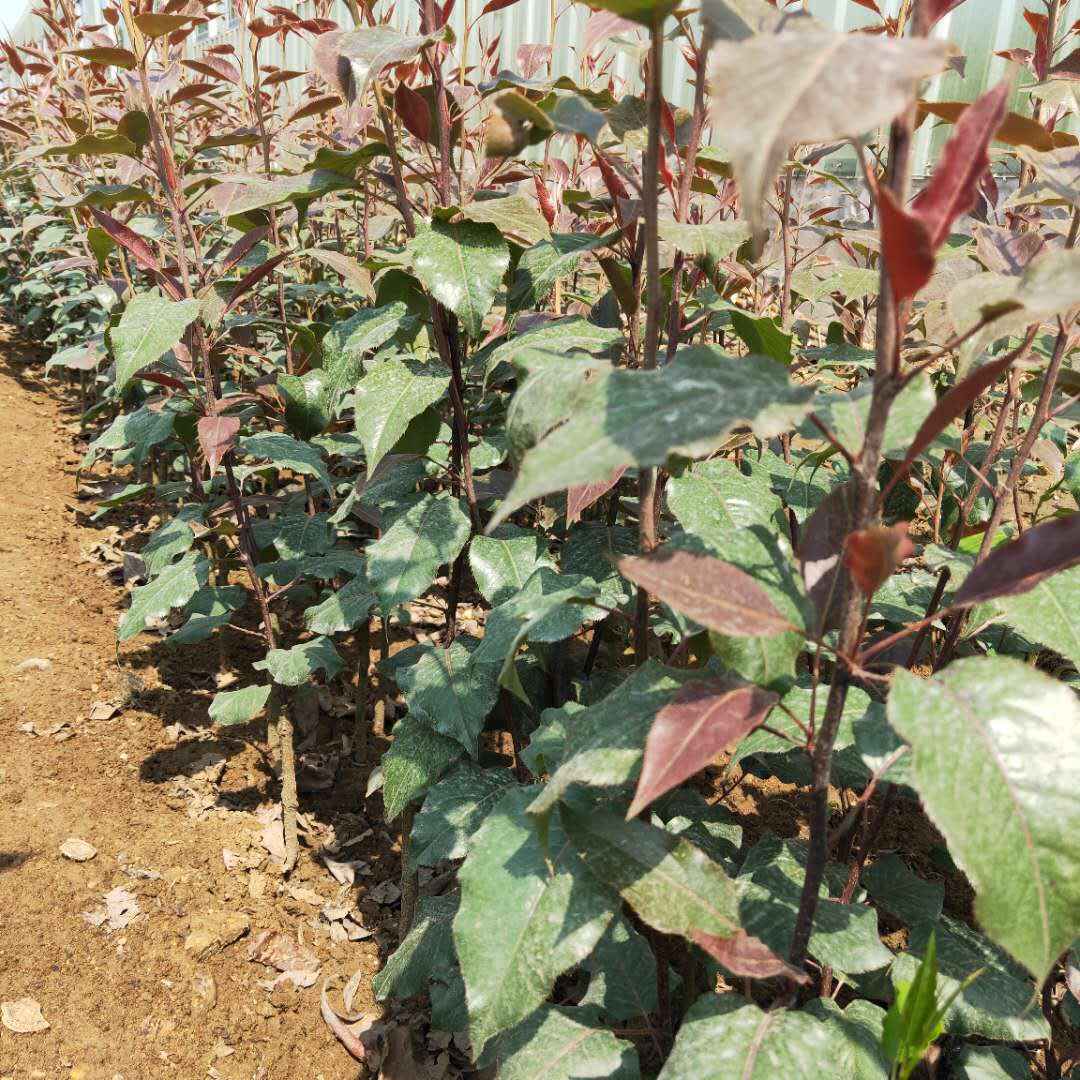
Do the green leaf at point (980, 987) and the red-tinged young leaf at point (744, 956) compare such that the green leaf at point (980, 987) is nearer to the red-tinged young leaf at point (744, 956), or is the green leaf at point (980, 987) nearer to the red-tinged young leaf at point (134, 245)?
the red-tinged young leaf at point (744, 956)

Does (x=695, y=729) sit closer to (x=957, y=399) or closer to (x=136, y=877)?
(x=957, y=399)

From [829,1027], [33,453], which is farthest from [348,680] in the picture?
[33,453]

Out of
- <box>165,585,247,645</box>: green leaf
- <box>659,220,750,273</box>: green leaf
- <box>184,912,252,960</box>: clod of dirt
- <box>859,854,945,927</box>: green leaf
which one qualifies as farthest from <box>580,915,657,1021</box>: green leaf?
<box>165,585,247,645</box>: green leaf

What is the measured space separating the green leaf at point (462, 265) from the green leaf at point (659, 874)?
2.52ft

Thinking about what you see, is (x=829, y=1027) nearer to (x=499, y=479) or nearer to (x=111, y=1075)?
(x=499, y=479)

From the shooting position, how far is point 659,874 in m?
1.04

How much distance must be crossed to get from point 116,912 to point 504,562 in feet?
4.60

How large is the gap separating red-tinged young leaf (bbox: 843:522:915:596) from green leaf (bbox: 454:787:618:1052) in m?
0.46

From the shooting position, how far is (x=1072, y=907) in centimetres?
71

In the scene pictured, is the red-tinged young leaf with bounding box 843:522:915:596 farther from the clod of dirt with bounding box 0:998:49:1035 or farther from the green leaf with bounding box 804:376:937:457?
the clod of dirt with bounding box 0:998:49:1035

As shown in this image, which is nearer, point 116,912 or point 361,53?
point 361,53

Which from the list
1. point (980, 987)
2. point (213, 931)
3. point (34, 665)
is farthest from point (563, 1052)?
point (34, 665)

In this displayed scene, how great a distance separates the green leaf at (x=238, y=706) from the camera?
2213 mm

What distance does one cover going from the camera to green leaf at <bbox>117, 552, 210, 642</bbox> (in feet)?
7.05
